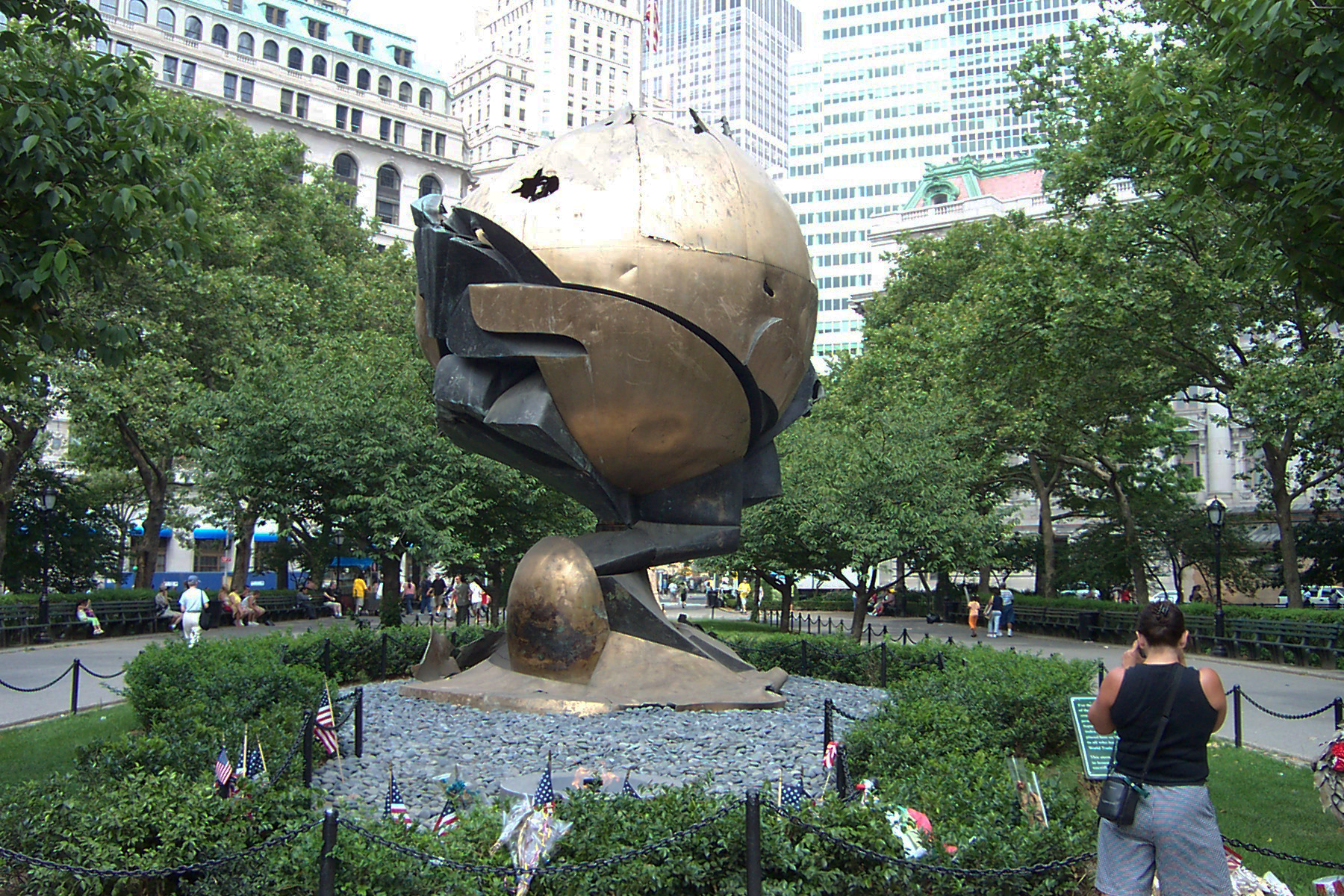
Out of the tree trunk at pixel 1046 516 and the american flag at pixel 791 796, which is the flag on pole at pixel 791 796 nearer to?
the american flag at pixel 791 796

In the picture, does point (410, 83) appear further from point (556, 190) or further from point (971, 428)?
point (556, 190)

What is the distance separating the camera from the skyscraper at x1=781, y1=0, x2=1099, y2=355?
384ft

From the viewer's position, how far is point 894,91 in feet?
397

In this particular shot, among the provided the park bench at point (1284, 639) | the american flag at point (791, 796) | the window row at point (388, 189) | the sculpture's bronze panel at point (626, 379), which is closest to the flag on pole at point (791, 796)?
the american flag at point (791, 796)

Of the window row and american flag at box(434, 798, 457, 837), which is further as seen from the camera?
the window row

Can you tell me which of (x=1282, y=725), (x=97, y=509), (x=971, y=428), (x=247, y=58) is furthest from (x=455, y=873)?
(x=247, y=58)

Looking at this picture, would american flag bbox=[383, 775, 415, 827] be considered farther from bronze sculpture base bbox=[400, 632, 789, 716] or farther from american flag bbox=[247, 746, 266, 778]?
bronze sculpture base bbox=[400, 632, 789, 716]

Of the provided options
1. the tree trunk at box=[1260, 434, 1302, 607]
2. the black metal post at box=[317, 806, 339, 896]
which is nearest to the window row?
the tree trunk at box=[1260, 434, 1302, 607]

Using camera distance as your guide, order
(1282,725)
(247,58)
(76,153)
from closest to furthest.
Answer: (76,153) → (1282,725) → (247,58)

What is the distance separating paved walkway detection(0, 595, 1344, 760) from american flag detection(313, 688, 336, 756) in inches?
153

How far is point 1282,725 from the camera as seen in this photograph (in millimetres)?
13930

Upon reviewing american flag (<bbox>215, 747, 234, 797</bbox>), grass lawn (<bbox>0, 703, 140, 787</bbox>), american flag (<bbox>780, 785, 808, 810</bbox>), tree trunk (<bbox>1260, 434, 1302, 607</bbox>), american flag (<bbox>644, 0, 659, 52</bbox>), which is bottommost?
grass lawn (<bbox>0, 703, 140, 787</bbox>)

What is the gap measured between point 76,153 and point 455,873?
6808 mm

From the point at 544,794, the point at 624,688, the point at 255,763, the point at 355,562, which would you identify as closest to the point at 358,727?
the point at 255,763
